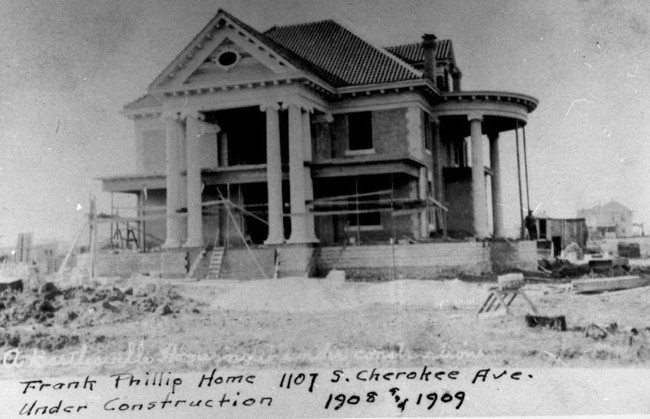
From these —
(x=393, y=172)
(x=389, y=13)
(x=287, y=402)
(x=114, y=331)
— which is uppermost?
(x=389, y=13)

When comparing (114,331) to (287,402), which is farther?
(114,331)

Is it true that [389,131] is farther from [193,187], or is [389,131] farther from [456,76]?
[193,187]

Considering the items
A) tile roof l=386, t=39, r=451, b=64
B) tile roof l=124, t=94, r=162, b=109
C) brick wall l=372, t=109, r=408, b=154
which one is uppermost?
tile roof l=386, t=39, r=451, b=64

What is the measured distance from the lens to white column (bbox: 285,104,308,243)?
20.9 meters

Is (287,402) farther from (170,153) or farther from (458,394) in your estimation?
(170,153)

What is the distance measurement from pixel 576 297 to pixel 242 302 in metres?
7.70

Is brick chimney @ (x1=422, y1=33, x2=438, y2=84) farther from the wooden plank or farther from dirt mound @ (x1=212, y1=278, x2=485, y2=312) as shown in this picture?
the wooden plank

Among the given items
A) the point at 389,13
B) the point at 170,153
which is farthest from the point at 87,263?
the point at 389,13

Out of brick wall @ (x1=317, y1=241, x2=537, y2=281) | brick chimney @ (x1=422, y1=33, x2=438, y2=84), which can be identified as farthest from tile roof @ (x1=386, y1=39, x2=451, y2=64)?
brick wall @ (x1=317, y1=241, x2=537, y2=281)

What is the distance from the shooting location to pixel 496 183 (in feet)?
92.9

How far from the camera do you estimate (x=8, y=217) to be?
12.8 meters

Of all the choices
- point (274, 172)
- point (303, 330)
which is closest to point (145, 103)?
point (274, 172)

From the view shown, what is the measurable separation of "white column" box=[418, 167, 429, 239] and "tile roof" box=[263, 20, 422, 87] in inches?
147

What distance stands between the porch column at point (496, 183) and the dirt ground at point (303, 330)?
13.2 metres
